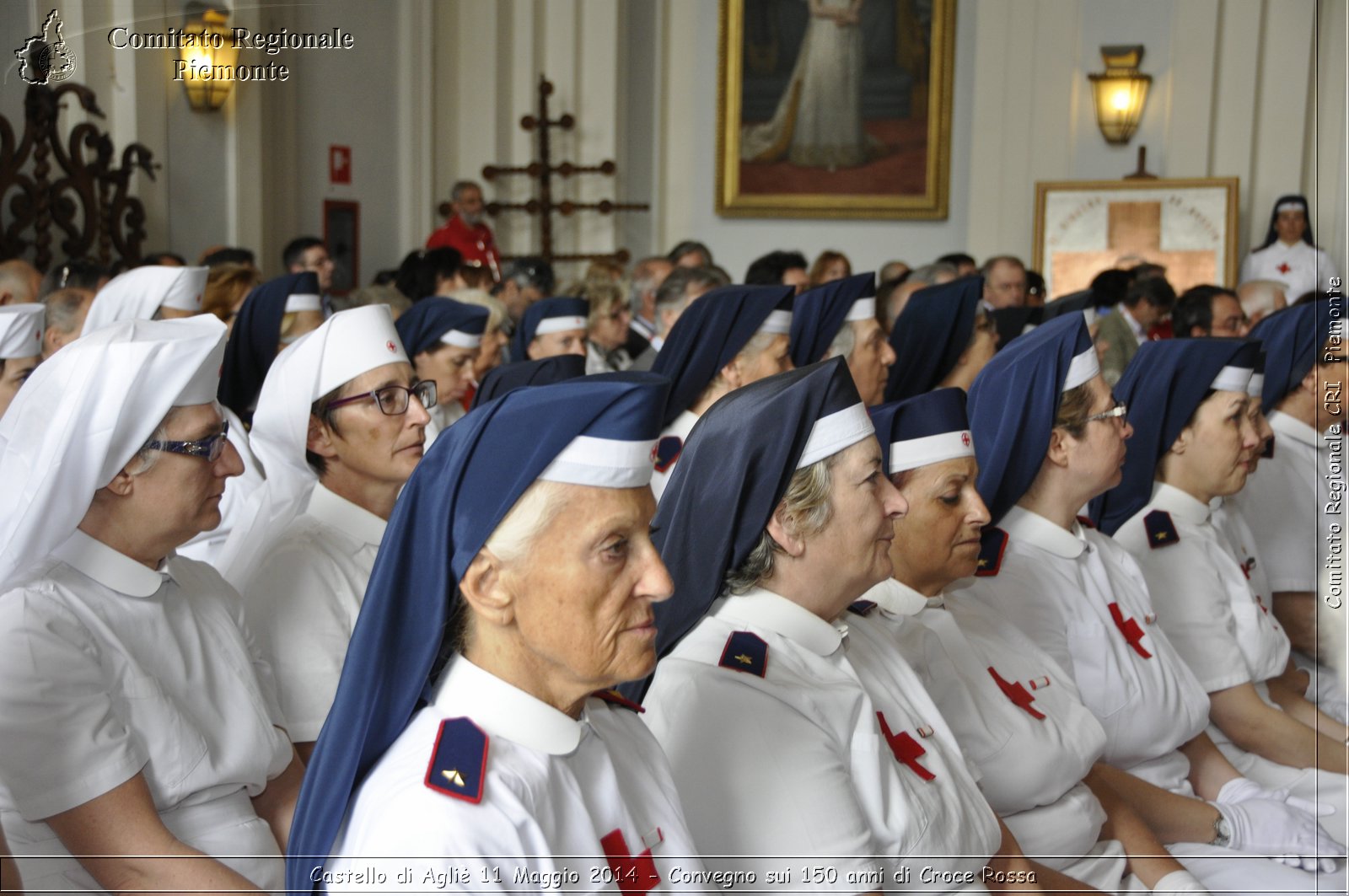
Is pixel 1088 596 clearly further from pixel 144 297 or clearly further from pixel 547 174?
pixel 547 174

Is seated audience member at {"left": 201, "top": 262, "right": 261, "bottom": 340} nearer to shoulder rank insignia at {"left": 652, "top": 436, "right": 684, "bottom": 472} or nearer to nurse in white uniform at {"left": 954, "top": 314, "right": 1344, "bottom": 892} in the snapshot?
shoulder rank insignia at {"left": 652, "top": 436, "right": 684, "bottom": 472}

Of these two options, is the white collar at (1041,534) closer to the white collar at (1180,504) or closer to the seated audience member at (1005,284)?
the white collar at (1180,504)

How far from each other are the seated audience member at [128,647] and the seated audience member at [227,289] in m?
3.09

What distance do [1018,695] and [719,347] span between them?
221 cm

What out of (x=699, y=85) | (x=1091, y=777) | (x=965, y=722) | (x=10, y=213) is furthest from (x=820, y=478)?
(x=699, y=85)

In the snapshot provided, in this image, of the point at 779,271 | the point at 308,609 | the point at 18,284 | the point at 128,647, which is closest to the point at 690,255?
the point at 779,271

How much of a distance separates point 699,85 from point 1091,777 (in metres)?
11.3

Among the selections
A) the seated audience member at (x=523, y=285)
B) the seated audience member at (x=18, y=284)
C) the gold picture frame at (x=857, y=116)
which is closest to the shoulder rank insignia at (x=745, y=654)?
the seated audience member at (x=18, y=284)

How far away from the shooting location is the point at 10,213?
643cm

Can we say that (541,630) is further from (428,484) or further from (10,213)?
(10,213)

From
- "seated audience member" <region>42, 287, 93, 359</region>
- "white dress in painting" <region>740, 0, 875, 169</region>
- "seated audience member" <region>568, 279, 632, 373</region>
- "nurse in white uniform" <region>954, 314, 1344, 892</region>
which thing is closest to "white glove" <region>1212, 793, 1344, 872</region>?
"nurse in white uniform" <region>954, 314, 1344, 892</region>

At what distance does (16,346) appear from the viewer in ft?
12.7

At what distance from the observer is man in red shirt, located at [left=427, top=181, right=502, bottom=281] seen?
11234 millimetres

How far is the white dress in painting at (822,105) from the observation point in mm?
13047
